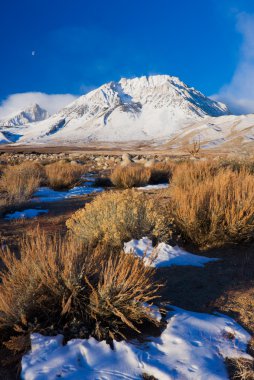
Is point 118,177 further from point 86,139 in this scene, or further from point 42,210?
point 86,139

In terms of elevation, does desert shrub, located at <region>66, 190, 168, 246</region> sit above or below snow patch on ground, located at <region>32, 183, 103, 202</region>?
above

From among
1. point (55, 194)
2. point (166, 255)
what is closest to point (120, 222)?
point (166, 255)

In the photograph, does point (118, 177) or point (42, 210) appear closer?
point (42, 210)

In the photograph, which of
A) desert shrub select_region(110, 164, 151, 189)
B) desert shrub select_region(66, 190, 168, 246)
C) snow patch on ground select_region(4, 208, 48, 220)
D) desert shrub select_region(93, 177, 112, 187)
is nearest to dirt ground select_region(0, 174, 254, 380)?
desert shrub select_region(66, 190, 168, 246)

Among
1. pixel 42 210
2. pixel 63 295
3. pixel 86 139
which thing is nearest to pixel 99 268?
pixel 63 295

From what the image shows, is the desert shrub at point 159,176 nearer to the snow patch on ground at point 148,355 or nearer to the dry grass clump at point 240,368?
the snow patch on ground at point 148,355

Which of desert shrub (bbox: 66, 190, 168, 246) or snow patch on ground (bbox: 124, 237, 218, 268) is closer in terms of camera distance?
snow patch on ground (bbox: 124, 237, 218, 268)

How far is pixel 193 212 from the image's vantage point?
496 centimetres

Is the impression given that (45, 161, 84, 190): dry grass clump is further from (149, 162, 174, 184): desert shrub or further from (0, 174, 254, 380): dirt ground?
(0, 174, 254, 380): dirt ground

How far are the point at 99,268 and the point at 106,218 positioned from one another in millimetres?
1716

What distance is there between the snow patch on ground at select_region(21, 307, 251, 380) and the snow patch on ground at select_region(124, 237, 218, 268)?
4.77 feet

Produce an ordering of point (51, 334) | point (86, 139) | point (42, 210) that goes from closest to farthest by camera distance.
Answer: point (51, 334) < point (42, 210) < point (86, 139)

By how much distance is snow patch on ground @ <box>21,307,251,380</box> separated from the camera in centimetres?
229

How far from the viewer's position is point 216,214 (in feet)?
16.0
